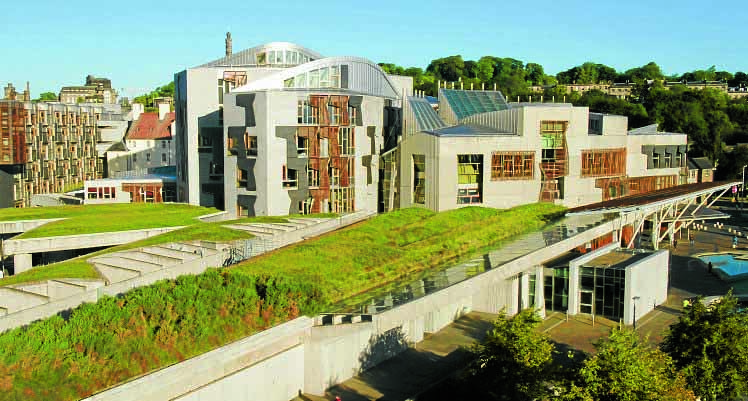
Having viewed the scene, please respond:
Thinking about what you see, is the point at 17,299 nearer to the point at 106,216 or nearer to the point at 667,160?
the point at 106,216

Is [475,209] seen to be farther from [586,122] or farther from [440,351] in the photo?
[440,351]

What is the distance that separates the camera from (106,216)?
55844 millimetres

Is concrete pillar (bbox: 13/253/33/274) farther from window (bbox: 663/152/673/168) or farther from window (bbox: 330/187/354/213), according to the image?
window (bbox: 663/152/673/168)

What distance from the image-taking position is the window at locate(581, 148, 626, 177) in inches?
2516

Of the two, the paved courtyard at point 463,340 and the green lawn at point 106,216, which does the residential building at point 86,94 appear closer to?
the green lawn at point 106,216

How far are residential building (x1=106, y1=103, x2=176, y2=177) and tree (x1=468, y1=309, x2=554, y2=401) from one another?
80.2 meters

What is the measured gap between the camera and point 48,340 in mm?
26969

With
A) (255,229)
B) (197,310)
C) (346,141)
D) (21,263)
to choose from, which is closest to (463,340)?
(197,310)

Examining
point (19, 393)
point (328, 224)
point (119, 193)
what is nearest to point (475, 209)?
point (328, 224)

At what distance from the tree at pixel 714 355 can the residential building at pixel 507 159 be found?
2755 cm

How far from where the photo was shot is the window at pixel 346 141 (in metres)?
59.7

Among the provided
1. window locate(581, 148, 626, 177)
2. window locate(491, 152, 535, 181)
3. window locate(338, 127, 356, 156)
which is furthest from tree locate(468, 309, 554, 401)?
window locate(581, 148, 626, 177)

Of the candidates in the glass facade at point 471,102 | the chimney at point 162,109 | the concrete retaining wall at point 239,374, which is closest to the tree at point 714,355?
the concrete retaining wall at point 239,374

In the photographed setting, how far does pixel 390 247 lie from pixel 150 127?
7085 centimetres
